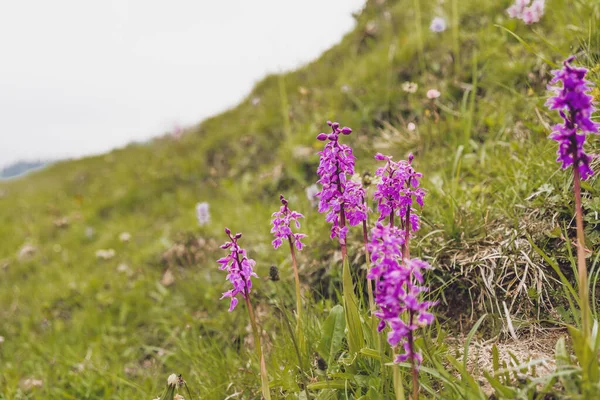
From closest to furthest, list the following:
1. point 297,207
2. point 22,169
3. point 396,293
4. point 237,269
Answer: point 396,293 → point 237,269 → point 297,207 → point 22,169

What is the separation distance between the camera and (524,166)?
2842mm

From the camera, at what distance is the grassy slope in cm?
258

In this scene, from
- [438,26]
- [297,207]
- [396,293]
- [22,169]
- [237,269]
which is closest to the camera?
[396,293]

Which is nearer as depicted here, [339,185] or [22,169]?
[339,185]

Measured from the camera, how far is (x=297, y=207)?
4.19 meters

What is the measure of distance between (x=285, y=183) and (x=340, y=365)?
3.38 meters

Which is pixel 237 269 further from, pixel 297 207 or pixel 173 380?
pixel 297 207

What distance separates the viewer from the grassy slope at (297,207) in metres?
2.58

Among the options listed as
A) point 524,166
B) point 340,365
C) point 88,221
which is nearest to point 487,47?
point 524,166

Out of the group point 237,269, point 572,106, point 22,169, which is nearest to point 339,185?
point 237,269

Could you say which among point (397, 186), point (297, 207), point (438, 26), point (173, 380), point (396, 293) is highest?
point (438, 26)

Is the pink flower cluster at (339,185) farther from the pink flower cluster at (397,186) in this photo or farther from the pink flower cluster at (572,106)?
the pink flower cluster at (572,106)

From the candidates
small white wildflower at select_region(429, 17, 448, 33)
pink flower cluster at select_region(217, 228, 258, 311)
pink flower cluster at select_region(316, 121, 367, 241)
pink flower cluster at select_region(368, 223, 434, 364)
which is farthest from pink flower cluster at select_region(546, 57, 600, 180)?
small white wildflower at select_region(429, 17, 448, 33)

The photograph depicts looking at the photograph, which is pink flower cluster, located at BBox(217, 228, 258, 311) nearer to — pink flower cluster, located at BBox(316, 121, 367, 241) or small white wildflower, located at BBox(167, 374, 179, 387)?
pink flower cluster, located at BBox(316, 121, 367, 241)
